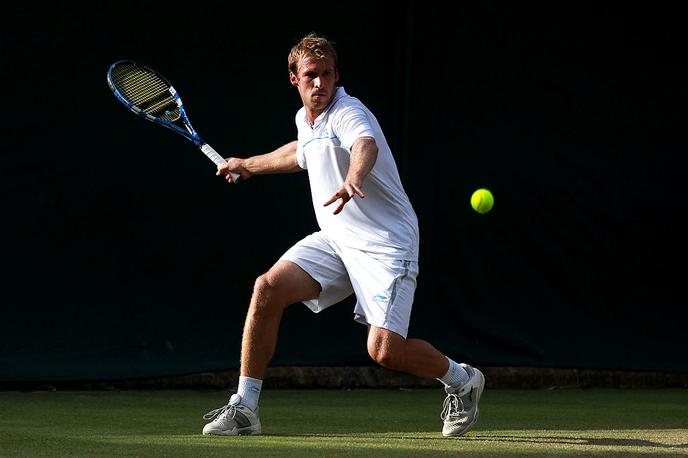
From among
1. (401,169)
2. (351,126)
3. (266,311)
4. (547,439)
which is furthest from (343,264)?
(401,169)

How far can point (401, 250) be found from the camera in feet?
14.0

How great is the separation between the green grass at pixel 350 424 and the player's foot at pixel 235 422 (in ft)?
0.27

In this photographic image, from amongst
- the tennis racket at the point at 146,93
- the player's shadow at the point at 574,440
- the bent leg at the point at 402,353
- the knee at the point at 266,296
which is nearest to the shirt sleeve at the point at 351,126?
the knee at the point at 266,296

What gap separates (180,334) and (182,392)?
0.27 m

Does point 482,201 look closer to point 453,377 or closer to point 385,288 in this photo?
point 453,377

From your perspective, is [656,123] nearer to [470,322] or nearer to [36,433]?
[470,322]

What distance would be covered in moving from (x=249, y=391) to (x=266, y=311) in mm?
266

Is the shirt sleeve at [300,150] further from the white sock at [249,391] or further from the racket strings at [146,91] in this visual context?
the white sock at [249,391]

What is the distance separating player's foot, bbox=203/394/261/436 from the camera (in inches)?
164

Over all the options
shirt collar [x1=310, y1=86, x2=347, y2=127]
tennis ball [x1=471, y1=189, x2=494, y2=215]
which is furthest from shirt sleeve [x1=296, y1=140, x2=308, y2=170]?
tennis ball [x1=471, y1=189, x2=494, y2=215]

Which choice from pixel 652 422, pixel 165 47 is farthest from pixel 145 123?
pixel 652 422

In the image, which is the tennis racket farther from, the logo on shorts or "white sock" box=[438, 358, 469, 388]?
"white sock" box=[438, 358, 469, 388]

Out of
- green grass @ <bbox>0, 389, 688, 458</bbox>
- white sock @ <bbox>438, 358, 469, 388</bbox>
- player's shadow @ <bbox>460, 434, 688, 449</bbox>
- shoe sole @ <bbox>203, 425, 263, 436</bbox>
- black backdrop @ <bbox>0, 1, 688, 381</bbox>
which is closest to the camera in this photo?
green grass @ <bbox>0, 389, 688, 458</bbox>

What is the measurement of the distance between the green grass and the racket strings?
3.77 ft
